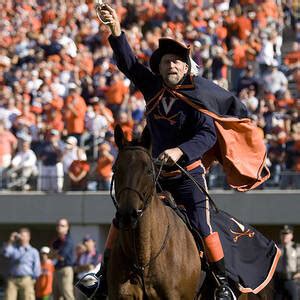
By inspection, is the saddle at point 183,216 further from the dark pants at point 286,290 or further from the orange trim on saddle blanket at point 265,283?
the dark pants at point 286,290

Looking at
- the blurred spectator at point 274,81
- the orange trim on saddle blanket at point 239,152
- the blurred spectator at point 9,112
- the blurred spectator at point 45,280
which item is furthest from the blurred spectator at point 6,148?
the orange trim on saddle blanket at point 239,152

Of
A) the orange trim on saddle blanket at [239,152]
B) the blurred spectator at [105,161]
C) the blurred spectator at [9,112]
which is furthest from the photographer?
the blurred spectator at [9,112]

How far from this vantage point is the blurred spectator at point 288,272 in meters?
11.2

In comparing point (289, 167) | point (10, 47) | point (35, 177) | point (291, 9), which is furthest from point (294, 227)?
point (10, 47)

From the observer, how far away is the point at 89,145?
66.9 ft

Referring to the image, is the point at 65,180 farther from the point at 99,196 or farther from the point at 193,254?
the point at 193,254

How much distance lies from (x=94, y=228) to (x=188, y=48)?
37.7ft

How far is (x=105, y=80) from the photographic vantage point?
2227cm

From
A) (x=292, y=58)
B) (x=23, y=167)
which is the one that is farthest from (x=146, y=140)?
(x=292, y=58)

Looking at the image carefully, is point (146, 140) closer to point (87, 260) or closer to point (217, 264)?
point (217, 264)

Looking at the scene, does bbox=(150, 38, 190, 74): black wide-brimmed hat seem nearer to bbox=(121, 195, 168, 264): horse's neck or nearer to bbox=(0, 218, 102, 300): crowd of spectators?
bbox=(121, 195, 168, 264): horse's neck

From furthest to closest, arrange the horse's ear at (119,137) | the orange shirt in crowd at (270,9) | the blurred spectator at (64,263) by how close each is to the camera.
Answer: the orange shirt in crowd at (270,9), the blurred spectator at (64,263), the horse's ear at (119,137)

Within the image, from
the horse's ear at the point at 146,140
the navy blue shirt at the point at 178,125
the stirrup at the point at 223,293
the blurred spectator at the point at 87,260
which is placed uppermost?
the navy blue shirt at the point at 178,125

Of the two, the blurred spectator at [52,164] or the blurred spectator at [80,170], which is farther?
the blurred spectator at [52,164]
